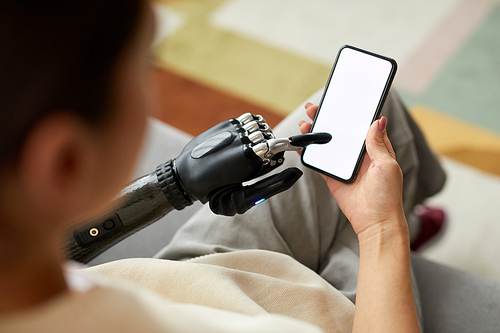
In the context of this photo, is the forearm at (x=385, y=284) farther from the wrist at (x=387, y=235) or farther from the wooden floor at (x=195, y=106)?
the wooden floor at (x=195, y=106)

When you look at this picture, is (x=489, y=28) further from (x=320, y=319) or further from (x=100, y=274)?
(x=100, y=274)

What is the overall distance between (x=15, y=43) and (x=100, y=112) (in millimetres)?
59

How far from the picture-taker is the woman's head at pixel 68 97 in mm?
231

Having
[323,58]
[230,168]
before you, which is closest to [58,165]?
[230,168]

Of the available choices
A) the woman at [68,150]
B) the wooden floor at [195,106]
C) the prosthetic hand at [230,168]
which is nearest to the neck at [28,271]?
the woman at [68,150]

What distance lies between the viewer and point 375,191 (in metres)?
0.66

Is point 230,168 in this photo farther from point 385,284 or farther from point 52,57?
point 52,57

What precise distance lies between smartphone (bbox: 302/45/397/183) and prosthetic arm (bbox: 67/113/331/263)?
0.09 meters

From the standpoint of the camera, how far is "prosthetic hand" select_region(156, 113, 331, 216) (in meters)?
0.60

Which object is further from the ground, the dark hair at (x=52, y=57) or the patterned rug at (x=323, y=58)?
the dark hair at (x=52, y=57)

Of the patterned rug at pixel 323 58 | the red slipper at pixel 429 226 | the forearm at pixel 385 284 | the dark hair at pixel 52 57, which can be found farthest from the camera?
the patterned rug at pixel 323 58

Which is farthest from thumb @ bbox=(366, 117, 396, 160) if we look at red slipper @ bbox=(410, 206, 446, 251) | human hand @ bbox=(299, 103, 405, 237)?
red slipper @ bbox=(410, 206, 446, 251)

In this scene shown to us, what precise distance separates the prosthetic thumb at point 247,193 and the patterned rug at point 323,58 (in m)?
1.03

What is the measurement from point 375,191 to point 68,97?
1.69ft
